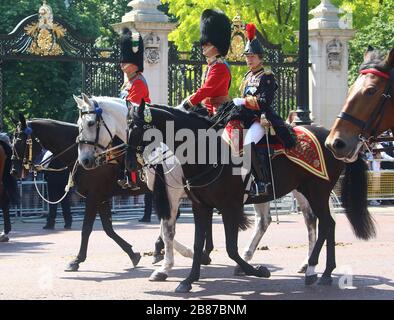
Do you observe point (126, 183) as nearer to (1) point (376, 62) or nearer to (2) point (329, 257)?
(2) point (329, 257)

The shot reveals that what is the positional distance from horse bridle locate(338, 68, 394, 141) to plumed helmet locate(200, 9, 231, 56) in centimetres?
375

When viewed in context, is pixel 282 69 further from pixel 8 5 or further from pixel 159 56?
pixel 8 5

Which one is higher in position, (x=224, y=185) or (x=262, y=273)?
(x=224, y=185)

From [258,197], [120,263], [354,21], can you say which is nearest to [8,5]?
[354,21]

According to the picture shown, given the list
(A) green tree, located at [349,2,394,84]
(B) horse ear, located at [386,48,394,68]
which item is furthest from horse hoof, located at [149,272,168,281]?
(A) green tree, located at [349,2,394,84]

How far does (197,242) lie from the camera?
992cm

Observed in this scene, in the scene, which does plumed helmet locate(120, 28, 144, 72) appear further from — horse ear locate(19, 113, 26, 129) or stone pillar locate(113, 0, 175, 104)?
stone pillar locate(113, 0, 175, 104)

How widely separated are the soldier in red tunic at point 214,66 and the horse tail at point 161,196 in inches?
31.5

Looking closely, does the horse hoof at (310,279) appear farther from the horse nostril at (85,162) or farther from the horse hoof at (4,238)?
the horse hoof at (4,238)

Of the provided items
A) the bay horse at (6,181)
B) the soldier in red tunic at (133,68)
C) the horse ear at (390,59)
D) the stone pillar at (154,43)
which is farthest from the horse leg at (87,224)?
the stone pillar at (154,43)

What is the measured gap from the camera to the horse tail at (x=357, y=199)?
10.6m

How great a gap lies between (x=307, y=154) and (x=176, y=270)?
242 cm

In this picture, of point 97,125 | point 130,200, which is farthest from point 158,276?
point 130,200

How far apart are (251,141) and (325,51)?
14.7 m
